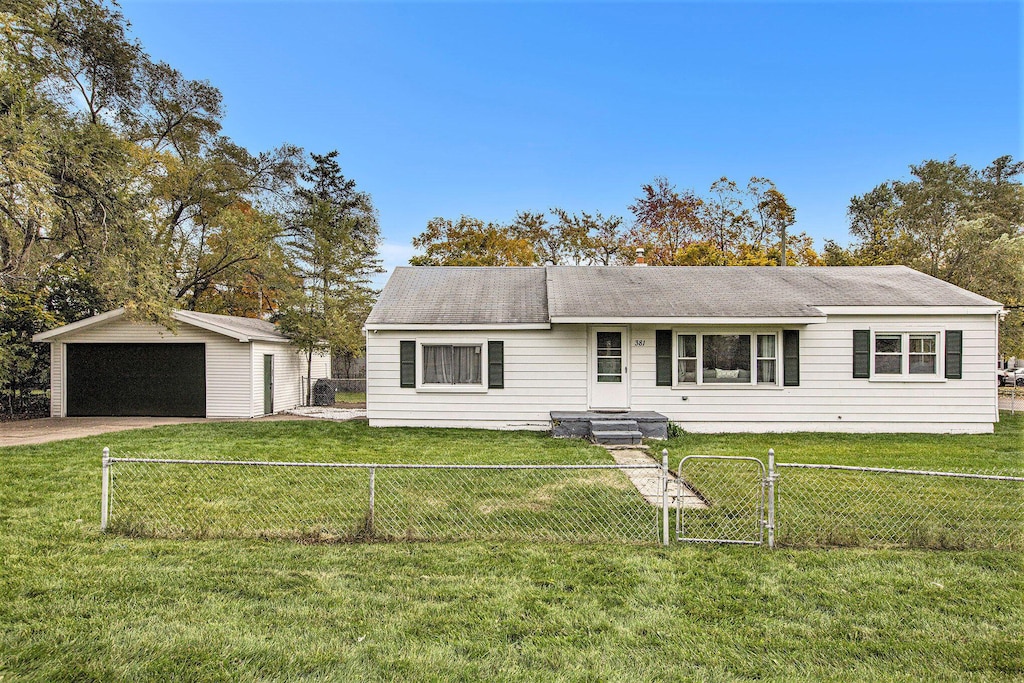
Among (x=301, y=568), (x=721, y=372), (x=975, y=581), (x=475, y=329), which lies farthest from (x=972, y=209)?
(x=301, y=568)

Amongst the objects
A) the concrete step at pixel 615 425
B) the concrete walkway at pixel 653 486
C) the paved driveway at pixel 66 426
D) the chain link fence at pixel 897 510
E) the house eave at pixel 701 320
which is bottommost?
the paved driveway at pixel 66 426

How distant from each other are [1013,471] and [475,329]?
9.36 metres

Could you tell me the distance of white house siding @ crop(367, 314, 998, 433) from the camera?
40.6ft

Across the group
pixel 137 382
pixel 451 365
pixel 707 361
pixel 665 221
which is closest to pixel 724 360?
pixel 707 361

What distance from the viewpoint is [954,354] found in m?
12.3

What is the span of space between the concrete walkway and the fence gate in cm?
1

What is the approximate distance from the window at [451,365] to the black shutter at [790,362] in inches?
263

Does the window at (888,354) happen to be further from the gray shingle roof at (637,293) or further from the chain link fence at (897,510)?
the chain link fence at (897,510)

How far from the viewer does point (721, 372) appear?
12656 millimetres

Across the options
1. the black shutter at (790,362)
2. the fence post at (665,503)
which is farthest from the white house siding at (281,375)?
the fence post at (665,503)

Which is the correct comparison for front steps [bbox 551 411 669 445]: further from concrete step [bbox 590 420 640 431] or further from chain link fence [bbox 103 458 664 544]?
chain link fence [bbox 103 458 664 544]

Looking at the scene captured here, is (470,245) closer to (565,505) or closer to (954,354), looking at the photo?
(954,354)

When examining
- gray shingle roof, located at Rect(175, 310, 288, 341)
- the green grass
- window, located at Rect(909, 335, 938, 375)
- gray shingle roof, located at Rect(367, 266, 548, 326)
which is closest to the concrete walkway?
the green grass

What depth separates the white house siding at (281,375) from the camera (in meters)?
16.0
